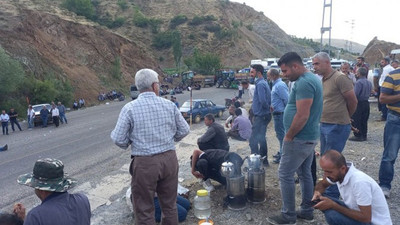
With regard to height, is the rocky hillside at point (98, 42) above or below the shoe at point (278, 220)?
above

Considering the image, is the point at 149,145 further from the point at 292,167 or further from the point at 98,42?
the point at 98,42

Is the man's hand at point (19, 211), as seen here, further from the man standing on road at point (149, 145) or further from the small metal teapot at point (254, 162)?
the small metal teapot at point (254, 162)

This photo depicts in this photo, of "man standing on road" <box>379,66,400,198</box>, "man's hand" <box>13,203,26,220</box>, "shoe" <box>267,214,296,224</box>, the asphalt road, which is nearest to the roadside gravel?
"shoe" <box>267,214,296,224</box>

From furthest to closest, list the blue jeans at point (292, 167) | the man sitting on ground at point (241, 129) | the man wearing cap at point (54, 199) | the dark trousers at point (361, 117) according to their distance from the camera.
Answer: the man sitting on ground at point (241, 129)
the dark trousers at point (361, 117)
the blue jeans at point (292, 167)
the man wearing cap at point (54, 199)

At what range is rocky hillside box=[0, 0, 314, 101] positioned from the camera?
3155cm

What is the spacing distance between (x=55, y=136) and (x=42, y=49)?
2052 cm

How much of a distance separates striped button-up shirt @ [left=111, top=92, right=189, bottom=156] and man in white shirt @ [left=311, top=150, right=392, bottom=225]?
4.98 ft

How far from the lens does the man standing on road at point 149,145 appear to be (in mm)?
3283

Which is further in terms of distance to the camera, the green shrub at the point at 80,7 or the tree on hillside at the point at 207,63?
the green shrub at the point at 80,7

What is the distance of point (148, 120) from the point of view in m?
3.33

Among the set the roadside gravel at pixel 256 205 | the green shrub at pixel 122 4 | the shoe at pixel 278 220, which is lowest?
the roadside gravel at pixel 256 205

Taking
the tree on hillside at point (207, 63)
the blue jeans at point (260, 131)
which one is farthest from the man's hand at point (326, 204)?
the tree on hillside at point (207, 63)

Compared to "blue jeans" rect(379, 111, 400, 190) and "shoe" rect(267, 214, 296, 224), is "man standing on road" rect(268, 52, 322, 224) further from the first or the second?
"blue jeans" rect(379, 111, 400, 190)

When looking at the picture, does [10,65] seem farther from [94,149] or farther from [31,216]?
[31,216]
